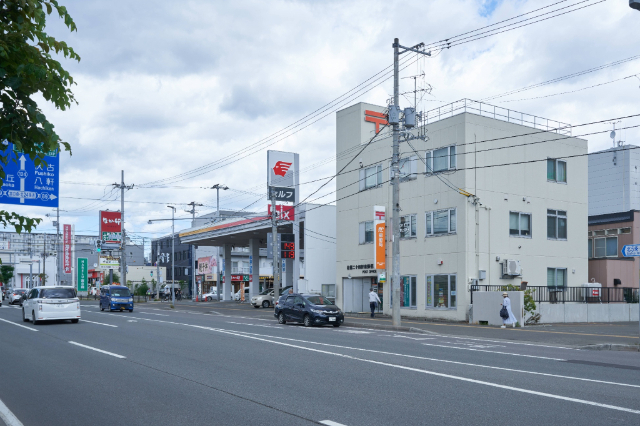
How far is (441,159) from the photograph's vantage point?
32469 millimetres

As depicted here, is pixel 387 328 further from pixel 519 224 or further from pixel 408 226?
pixel 519 224

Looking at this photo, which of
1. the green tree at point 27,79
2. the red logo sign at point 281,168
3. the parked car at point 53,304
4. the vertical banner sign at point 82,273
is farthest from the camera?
the vertical banner sign at point 82,273

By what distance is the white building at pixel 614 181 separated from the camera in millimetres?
52375

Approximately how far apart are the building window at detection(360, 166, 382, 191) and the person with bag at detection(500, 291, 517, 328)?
12.0 metres

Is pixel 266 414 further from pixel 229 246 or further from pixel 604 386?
pixel 229 246

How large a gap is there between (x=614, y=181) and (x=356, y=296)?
2882cm

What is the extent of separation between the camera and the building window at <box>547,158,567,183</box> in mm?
34375

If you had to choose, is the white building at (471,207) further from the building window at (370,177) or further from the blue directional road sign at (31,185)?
the blue directional road sign at (31,185)

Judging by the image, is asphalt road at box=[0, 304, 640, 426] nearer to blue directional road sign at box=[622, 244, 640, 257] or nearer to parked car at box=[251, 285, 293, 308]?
blue directional road sign at box=[622, 244, 640, 257]

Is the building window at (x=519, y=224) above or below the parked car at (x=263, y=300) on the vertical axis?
above

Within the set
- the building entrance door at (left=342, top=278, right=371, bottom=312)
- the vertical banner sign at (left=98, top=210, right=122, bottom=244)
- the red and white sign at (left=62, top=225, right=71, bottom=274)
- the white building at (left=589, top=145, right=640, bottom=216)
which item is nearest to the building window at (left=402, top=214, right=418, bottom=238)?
the building entrance door at (left=342, top=278, right=371, bottom=312)

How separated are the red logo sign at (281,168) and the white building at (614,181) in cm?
2702

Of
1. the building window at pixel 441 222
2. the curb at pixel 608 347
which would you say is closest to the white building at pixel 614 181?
the building window at pixel 441 222

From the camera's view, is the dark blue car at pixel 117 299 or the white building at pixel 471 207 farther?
the dark blue car at pixel 117 299
